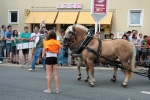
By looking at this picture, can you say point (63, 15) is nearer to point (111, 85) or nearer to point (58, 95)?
Answer: point (111, 85)

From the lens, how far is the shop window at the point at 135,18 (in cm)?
2133

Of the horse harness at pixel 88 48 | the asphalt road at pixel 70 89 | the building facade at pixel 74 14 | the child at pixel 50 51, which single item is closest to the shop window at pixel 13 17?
the building facade at pixel 74 14

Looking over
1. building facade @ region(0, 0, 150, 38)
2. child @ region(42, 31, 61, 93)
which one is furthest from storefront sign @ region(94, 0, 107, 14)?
child @ region(42, 31, 61, 93)

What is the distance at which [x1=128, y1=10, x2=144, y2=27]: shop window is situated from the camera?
21328mm

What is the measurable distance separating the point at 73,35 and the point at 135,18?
13352mm

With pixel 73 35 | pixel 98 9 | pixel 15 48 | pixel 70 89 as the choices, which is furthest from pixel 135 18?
pixel 70 89

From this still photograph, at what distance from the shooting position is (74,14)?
72.1 feet

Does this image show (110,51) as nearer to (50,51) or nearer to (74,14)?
(50,51)

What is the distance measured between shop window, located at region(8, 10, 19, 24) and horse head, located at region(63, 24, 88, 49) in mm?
15100

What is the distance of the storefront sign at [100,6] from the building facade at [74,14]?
632 cm

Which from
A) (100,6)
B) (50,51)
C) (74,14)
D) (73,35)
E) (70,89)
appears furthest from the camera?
(74,14)

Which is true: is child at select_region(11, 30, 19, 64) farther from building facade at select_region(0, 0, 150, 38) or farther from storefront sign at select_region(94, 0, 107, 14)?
building facade at select_region(0, 0, 150, 38)

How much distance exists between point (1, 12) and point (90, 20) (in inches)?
311

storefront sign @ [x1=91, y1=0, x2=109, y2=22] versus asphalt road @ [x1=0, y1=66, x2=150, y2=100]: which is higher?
storefront sign @ [x1=91, y1=0, x2=109, y2=22]
